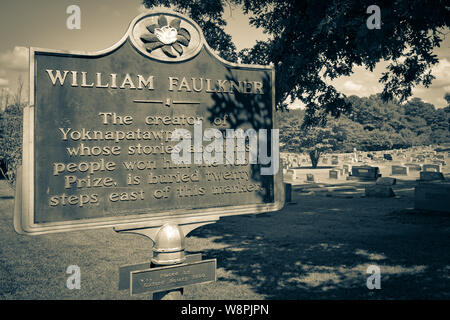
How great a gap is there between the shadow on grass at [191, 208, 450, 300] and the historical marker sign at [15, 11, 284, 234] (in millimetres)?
2875

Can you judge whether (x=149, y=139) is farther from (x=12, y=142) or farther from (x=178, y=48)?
(x=12, y=142)

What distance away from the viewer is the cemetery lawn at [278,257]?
18.4 ft

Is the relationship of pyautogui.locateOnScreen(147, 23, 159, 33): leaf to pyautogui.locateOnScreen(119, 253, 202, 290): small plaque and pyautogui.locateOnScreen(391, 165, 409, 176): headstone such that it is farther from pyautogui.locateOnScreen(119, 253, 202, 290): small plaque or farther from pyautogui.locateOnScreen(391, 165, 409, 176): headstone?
pyautogui.locateOnScreen(391, 165, 409, 176): headstone

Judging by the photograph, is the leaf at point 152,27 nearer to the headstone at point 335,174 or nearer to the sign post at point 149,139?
the sign post at point 149,139

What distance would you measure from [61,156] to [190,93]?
1370 mm

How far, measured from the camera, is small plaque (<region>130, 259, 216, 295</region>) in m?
3.06

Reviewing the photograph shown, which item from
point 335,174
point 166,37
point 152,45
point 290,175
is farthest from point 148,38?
point 335,174

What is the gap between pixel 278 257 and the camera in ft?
24.3

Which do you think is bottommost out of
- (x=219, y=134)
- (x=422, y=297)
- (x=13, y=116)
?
(x=422, y=297)

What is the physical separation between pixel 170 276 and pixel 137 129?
1433 mm

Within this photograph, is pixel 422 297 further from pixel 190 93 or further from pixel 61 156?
pixel 61 156

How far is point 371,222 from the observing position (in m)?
10.9

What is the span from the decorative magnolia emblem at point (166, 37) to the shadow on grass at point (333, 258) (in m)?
4.03

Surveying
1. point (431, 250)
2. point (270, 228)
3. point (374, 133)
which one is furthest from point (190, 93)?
point (374, 133)
